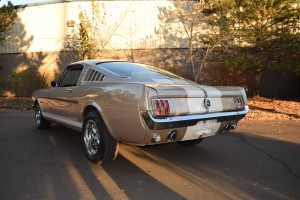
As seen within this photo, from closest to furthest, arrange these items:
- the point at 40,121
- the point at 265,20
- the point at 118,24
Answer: the point at 40,121
the point at 265,20
the point at 118,24

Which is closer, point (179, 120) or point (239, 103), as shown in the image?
point (179, 120)

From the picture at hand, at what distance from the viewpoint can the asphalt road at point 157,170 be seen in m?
3.85

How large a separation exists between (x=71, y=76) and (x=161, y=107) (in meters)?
2.65

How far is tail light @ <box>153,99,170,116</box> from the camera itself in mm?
4184

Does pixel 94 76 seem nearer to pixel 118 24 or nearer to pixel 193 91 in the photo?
pixel 193 91

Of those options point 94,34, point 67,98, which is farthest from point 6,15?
point 67,98

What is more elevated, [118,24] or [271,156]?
[118,24]

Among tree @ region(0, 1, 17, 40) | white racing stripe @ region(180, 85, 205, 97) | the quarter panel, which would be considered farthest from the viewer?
tree @ region(0, 1, 17, 40)

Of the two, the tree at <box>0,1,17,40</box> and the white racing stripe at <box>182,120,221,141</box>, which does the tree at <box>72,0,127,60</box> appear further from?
the white racing stripe at <box>182,120,221,141</box>

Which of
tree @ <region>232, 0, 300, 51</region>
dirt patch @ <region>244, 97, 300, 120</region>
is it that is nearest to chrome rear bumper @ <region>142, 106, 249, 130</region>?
dirt patch @ <region>244, 97, 300, 120</region>

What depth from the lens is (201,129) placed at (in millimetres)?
4711

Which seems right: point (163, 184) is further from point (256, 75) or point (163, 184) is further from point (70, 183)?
point (256, 75)

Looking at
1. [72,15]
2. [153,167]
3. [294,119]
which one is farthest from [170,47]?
[153,167]

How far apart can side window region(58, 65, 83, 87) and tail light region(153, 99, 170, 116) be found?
2.22 m
